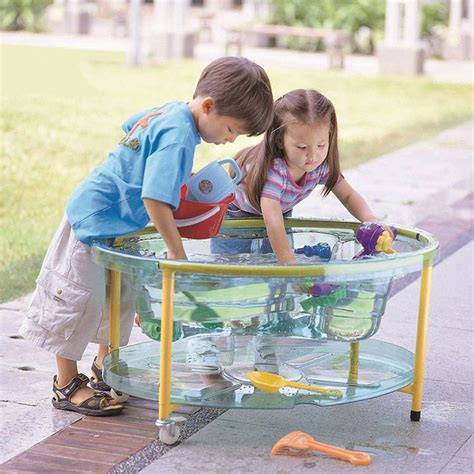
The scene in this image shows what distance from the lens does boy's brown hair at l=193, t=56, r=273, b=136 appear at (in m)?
3.62

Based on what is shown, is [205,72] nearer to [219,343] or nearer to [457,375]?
[219,343]

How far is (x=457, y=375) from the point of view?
446 centimetres

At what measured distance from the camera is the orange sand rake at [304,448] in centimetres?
354

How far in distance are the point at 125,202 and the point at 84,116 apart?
8.62m

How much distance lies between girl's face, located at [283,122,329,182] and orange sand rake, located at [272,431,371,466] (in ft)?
3.08

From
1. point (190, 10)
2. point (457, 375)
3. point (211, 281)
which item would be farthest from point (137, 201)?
point (190, 10)

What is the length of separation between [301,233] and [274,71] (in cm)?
1393

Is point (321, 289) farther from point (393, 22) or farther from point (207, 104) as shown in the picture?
point (393, 22)

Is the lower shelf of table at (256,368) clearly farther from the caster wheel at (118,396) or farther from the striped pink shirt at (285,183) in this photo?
the striped pink shirt at (285,183)

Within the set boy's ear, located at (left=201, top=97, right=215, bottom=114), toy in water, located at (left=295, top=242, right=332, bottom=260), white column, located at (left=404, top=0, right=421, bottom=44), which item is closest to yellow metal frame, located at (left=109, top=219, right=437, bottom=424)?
toy in water, located at (left=295, top=242, right=332, bottom=260)

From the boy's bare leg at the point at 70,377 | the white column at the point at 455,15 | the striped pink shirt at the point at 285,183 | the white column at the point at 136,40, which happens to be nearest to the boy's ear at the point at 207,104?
the striped pink shirt at the point at 285,183

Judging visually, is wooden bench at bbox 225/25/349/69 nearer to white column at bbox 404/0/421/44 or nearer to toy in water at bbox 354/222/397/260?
white column at bbox 404/0/421/44

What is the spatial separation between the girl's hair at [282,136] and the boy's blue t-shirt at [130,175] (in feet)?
1.29

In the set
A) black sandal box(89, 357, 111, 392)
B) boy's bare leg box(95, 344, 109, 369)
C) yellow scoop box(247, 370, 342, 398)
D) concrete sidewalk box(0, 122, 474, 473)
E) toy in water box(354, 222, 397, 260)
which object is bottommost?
concrete sidewalk box(0, 122, 474, 473)
